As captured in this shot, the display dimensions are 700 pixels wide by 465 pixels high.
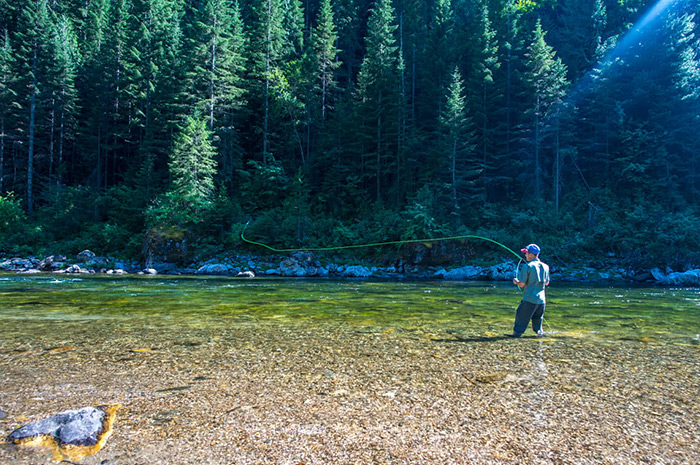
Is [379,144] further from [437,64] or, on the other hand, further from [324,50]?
[324,50]

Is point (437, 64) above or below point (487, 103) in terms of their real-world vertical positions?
above

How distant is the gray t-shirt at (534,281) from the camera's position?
674 cm

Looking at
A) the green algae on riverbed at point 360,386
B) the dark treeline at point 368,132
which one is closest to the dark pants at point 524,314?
the green algae on riverbed at point 360,386

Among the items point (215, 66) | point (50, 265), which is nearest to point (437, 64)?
point (215, 66)

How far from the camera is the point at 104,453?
2.76 m

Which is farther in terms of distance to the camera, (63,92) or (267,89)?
(63,92)

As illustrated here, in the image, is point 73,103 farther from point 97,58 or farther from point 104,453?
point 104,453

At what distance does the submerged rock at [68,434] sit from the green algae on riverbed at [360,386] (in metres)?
0.12

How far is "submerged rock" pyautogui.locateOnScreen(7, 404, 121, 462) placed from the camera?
9.03 ft

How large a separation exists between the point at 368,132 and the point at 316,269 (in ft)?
47.4

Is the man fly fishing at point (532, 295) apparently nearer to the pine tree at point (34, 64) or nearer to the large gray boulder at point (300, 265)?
the large gray boulder at point (300, 265)

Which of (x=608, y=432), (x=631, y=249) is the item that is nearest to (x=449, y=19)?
(x=631, y=249)

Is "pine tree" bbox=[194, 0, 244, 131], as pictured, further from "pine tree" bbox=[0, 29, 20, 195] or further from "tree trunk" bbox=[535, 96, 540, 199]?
"tree trunk" bbox=[535, 96, 540, 199]

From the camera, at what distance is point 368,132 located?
34.2 m
